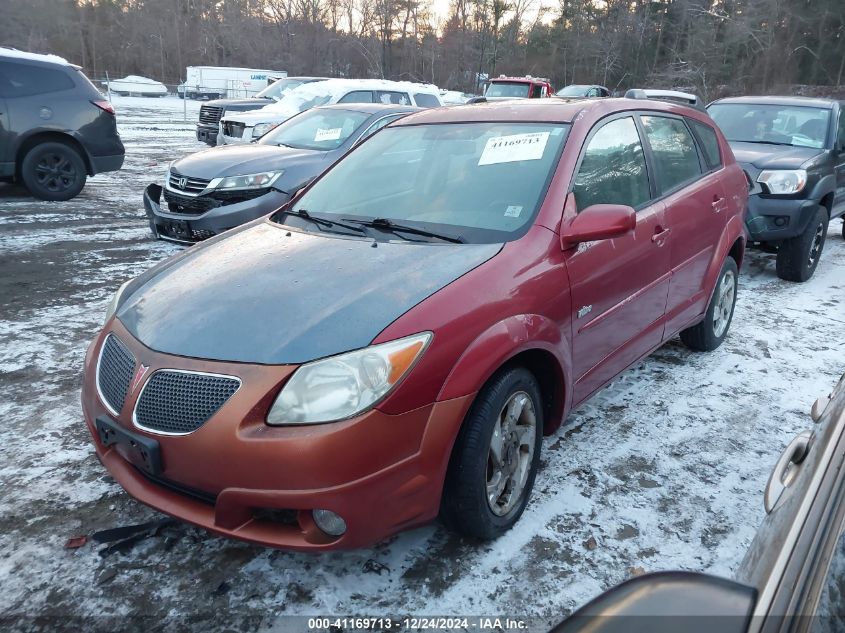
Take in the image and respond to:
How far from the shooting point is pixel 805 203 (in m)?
6.15

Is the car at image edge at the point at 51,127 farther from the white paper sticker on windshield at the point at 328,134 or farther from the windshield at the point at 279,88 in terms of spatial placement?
the windshield at the point at 279,88

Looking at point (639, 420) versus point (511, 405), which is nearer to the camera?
point (511, 405)

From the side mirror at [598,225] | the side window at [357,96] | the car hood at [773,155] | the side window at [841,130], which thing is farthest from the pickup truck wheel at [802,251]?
the side window at [357,96]

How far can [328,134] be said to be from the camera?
7.50 metres

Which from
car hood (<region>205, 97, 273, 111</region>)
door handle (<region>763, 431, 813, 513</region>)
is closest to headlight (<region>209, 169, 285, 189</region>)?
door handle (<region>763, 431, 813, 513</region>)

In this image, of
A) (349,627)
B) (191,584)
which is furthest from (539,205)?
(191,584)

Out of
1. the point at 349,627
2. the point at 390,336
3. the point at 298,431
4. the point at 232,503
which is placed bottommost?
the point at 349,627

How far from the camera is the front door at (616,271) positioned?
294 cm

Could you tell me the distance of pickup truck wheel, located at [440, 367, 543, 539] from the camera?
234 cm

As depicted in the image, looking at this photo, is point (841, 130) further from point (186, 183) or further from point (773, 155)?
point (186, 183)

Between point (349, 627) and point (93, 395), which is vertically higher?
point (93, 395)

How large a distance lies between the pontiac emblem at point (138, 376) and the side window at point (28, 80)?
786 centimetres

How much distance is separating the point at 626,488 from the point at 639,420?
0.73m

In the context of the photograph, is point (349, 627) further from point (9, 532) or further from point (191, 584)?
point (9, 532)
